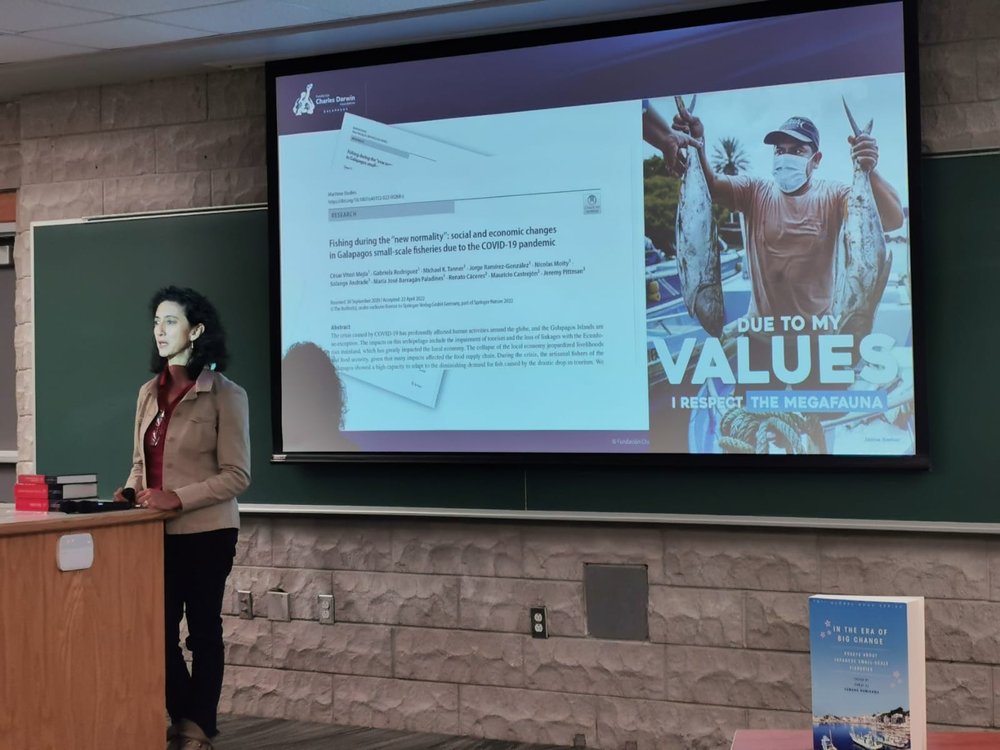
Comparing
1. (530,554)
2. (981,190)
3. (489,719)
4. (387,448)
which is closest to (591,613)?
Answer: (530,554)

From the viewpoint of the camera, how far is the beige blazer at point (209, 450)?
13.0 ft

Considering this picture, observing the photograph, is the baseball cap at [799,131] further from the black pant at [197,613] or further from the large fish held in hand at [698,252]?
the black pant at [197,613]

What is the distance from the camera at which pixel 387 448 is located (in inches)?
186

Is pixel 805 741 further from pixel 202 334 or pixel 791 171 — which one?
pixel 202 334

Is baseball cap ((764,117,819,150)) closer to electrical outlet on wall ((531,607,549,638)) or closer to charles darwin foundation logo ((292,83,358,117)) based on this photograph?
charles darwin foundation logo ((292,83,358,117))

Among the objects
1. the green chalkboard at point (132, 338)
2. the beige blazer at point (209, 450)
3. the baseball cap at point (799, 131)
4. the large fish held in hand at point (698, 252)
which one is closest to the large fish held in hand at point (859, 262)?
the baseball cap at point (799, 131)

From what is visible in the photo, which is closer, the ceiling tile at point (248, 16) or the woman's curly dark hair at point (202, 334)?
the woman's curly dark hair at point (202, 334)

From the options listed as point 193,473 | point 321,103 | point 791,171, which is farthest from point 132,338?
point 791,171

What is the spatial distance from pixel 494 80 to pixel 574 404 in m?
1.24

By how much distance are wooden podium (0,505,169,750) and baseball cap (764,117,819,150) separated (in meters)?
2.38

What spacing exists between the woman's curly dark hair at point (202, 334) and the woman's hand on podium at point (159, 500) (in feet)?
1.47

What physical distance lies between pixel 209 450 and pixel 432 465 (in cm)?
93

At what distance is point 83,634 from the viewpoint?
11.7ft

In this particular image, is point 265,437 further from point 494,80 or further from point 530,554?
point 494,80
